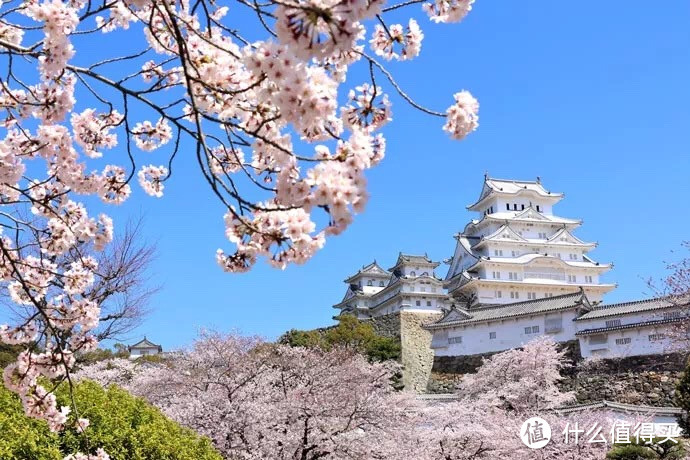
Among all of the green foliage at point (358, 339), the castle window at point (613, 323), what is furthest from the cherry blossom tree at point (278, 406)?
the green foliage at point (358, 339)

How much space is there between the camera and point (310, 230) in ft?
6.90

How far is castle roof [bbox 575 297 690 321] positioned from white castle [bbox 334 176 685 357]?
4 cm

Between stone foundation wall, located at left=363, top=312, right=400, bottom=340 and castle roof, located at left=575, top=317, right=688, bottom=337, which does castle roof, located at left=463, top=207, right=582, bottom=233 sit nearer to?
stone foundation wall, located at left=363, top=312, right=400, bottom=340

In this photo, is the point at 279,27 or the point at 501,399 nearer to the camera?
the point at 279,27

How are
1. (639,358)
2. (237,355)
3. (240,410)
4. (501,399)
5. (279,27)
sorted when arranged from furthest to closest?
1. (639,358)
2. (501,399)
3. (237,355)
4. (240,410)
5. (279,27)

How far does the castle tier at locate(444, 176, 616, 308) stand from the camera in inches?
1491

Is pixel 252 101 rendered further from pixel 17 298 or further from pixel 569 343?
pixel 569 343

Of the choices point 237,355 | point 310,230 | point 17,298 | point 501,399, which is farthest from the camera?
point 501,399

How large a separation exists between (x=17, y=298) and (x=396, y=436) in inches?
413

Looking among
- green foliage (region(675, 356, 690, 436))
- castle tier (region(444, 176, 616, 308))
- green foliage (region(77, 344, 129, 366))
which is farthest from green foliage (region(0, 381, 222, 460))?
castle tier (region(444, 176, 616, 308))

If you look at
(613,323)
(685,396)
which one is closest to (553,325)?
(613,323)

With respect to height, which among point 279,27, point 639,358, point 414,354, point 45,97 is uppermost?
point 414,354

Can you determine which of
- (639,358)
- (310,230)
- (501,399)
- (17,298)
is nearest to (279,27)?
(310,230)

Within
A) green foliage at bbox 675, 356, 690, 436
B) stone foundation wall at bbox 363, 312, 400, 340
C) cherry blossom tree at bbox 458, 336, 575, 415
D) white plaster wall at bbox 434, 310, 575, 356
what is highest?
stone foundation wall at bbox 363, 312, 400, 340
